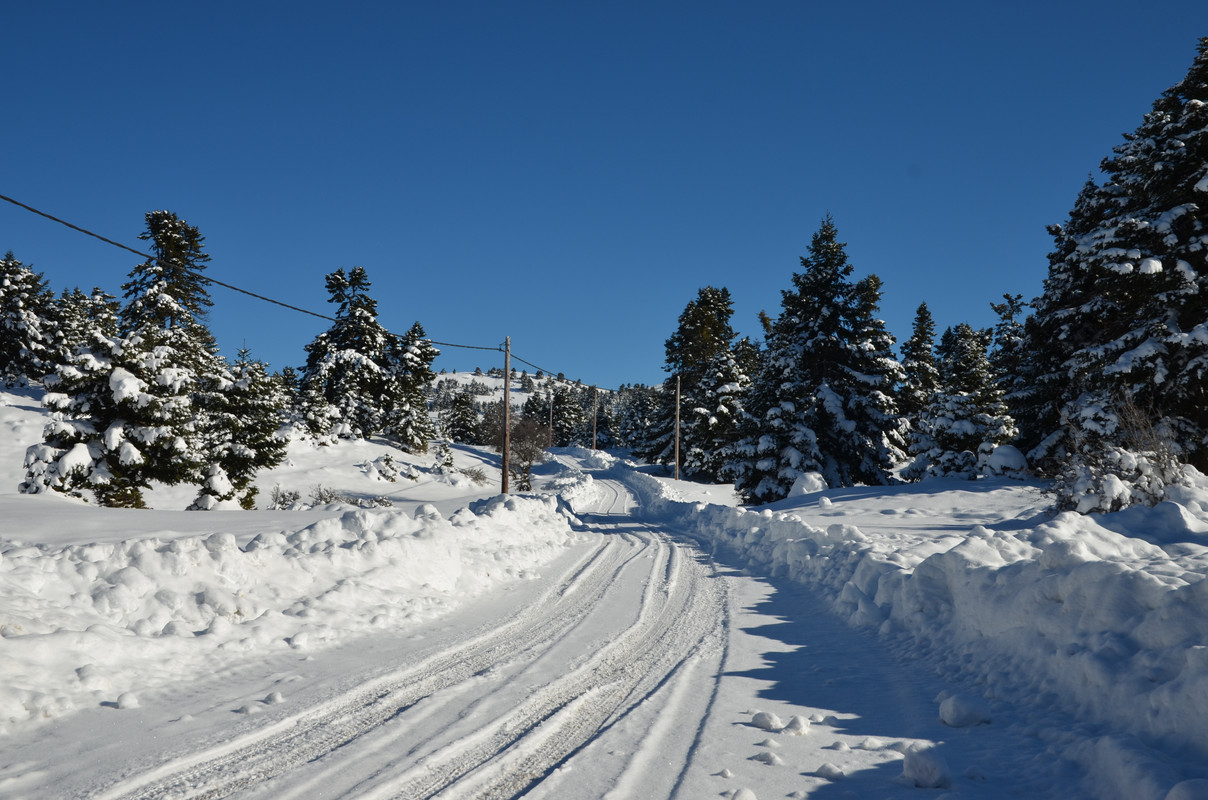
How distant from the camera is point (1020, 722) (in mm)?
4250

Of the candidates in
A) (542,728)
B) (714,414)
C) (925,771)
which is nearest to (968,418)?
(714,414)

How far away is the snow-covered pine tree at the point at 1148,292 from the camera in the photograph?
46.1ft

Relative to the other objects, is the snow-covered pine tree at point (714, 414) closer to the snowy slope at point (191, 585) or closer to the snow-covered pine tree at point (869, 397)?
the snow-covered pine tree at point (869, 397)

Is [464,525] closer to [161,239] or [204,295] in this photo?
[161,239]

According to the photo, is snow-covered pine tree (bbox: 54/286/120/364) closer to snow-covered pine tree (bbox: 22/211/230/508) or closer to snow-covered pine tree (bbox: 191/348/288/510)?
snow-covered pine tree (bbox: 191/348/288/510)

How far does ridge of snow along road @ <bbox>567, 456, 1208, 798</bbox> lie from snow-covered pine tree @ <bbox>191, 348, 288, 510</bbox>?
2452cm

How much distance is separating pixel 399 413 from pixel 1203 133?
47.2 m

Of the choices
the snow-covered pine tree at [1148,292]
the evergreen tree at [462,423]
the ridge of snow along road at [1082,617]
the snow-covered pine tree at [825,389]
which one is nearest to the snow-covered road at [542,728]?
the ridge of snow along road at [1082,617]

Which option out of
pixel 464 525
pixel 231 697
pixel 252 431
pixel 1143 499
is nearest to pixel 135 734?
pixel 231 697

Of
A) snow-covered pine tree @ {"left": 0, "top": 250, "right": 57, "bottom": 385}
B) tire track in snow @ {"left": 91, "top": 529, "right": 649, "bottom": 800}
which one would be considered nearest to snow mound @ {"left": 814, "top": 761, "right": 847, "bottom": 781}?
tire track in snow @ {"left": 91, "top": 529, "right": 649, "bottom": 800}

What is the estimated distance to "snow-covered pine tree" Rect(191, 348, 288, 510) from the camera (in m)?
25.0

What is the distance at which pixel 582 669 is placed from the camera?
18.0 feet

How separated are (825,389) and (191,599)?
2085 cm

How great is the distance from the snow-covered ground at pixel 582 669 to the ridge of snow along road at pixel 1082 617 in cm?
2
